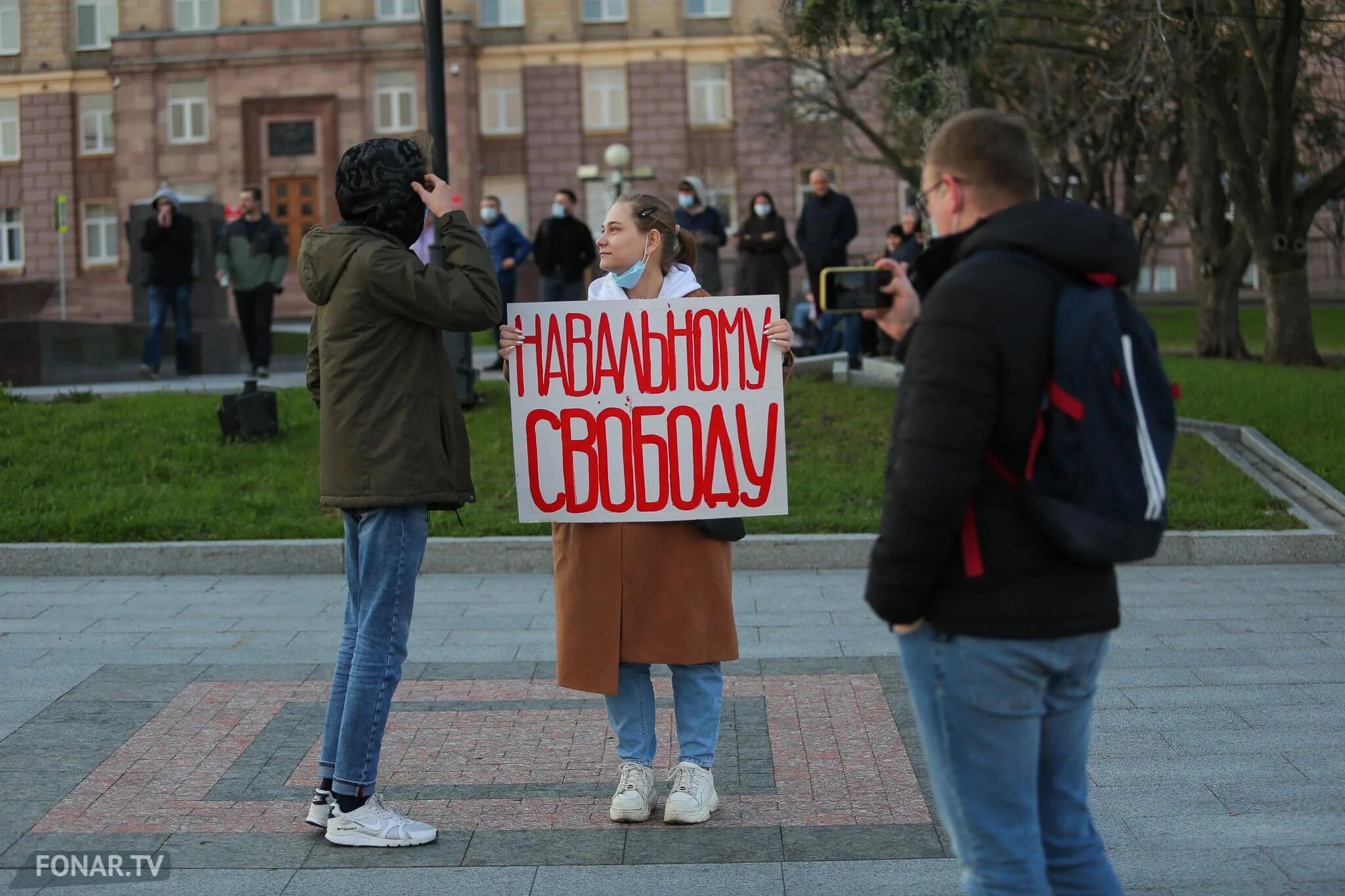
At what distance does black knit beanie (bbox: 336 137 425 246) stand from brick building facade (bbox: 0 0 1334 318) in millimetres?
45664

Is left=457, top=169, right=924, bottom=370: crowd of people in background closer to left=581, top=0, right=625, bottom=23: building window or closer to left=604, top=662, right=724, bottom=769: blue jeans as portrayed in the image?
left=604, top=662, right=724, bottom=769: blue jeans

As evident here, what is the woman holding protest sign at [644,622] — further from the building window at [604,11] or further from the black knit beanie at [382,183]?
the building window at [604,11]

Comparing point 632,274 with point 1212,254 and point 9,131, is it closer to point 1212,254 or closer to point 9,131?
point 1212,254

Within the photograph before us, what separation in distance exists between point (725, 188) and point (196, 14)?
17.3m

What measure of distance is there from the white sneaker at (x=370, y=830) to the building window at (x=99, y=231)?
51.0 metres

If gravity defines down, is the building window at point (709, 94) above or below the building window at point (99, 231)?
above

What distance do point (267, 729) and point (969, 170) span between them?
4.01m

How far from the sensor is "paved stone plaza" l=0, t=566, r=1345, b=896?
476 centimetres

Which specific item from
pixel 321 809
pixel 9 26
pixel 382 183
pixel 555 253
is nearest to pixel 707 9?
pixel 9 26

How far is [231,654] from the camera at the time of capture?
7742mm

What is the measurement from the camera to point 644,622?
5.09 m

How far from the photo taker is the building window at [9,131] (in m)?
53.9

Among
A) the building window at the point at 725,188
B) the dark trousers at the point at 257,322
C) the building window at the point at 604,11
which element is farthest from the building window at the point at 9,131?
the dark trousers at the point at 257,322

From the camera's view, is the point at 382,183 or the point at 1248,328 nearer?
the point at 382,183
